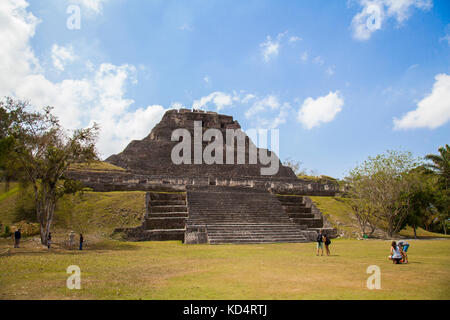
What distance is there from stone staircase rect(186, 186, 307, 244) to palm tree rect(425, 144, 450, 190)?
15.1m

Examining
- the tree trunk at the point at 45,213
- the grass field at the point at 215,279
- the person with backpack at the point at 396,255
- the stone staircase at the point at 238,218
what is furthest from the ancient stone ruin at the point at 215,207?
the person with backpack at the point at 396,255

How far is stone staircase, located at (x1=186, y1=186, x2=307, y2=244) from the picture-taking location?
51.5 ft

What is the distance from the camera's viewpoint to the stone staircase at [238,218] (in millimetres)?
15711

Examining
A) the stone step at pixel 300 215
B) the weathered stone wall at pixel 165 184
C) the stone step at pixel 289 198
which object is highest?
the weathered stone wall at pixel 165 184

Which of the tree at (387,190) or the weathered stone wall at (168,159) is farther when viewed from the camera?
the weathered stone wall at (168,159)

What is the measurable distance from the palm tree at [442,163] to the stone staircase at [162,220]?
21.2 metres

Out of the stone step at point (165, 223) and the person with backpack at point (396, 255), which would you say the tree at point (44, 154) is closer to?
the stone step at point (165, 223)

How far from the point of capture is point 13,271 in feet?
24.8

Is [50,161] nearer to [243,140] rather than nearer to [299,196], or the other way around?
[299,196]

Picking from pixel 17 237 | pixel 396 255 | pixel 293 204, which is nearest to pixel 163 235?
pixel 17 237

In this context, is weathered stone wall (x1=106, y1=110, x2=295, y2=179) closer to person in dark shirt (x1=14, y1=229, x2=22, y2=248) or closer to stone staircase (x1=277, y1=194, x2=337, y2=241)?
stone staircase (x1=277, y1=194, x2=337, y2=241)

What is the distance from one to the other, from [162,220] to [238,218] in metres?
4.13

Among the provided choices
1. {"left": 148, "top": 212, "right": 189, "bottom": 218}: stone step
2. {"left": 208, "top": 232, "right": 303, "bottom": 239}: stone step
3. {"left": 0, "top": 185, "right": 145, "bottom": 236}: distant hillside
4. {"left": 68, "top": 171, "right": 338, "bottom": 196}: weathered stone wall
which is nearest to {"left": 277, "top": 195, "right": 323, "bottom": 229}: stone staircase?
{"left": 68, "top": 171, "right": 338, "bottom": 196}: weathered stone wall
